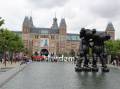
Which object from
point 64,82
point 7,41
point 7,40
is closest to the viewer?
point 64,82

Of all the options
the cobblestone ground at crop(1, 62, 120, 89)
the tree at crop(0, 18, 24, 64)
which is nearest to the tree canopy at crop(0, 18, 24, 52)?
the tree at crop(0, 18, 24, 64)

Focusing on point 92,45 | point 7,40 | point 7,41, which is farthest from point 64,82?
point 7,40

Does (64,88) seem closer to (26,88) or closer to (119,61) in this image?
(26,88)

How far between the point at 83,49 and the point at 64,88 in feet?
46.1

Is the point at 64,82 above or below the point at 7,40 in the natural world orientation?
below

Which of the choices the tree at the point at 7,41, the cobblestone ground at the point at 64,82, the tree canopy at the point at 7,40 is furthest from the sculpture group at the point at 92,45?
the tree at the point at 7,41

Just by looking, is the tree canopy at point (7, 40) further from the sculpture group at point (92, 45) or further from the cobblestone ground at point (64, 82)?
the cobblestone ground at point (64, 82)

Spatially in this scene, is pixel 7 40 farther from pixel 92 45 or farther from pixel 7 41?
pixel 92 45

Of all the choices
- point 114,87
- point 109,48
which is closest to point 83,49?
point 114,87

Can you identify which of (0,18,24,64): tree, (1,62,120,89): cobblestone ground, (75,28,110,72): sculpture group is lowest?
(1,62,120,89): cobblestone ground

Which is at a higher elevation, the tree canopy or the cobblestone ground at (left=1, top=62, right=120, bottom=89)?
the tree canopy

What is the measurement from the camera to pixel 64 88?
14227 millimetres

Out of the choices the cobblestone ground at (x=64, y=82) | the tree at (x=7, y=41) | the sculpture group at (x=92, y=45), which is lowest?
the cobblestone ground at (x=64, y=82)

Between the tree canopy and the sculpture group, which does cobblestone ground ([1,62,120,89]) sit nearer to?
the sculpture group
